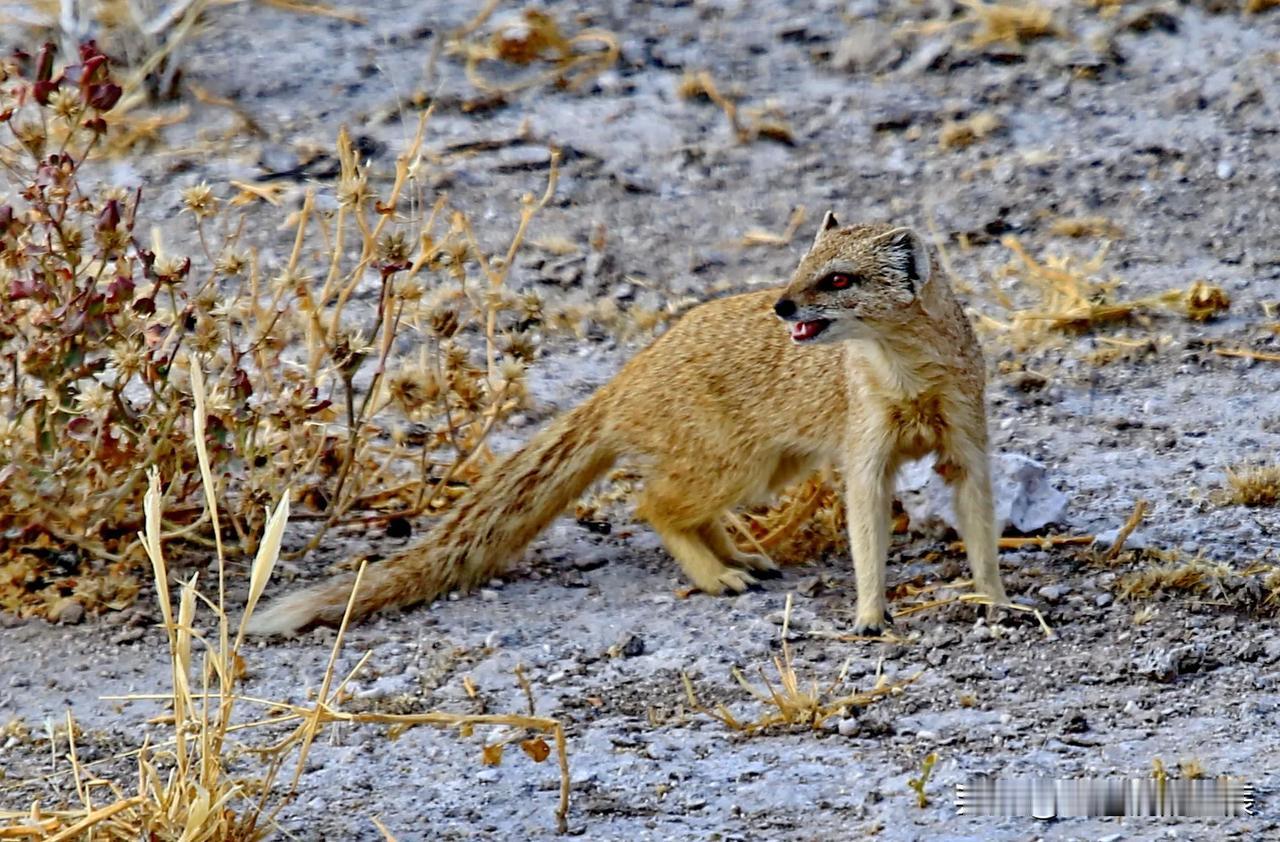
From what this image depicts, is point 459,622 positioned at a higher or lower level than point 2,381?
lower

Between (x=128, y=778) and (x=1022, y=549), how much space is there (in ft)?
6.27

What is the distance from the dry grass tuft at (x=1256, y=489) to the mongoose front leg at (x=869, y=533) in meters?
0.83

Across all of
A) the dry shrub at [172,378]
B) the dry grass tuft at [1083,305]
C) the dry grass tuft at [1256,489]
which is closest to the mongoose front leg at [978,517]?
the dry grass tuft at [1256,489]

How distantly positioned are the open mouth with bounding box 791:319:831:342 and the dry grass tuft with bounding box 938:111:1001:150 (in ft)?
9.56

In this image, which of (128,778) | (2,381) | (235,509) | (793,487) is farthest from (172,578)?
(793,487)

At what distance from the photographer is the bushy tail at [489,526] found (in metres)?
3.77

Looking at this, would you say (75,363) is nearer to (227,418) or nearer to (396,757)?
(227,418)

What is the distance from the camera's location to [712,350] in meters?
4.08

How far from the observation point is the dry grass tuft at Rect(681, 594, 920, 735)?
126 inches

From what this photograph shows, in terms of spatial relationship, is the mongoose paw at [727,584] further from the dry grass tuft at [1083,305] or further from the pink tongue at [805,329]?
the dry grass tuft at [1083,305]

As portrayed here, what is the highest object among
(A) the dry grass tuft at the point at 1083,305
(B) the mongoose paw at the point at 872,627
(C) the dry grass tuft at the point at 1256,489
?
(A) the dry grass tuft at the point at 1083,305

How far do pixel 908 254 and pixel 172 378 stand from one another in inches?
58.3

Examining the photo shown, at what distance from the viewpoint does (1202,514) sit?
4.07 m

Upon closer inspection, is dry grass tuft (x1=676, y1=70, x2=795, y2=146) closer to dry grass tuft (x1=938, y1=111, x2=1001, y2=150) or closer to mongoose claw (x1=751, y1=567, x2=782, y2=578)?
dry grass tuft (x1=938, y1=111, x2=1001, y2=150)
